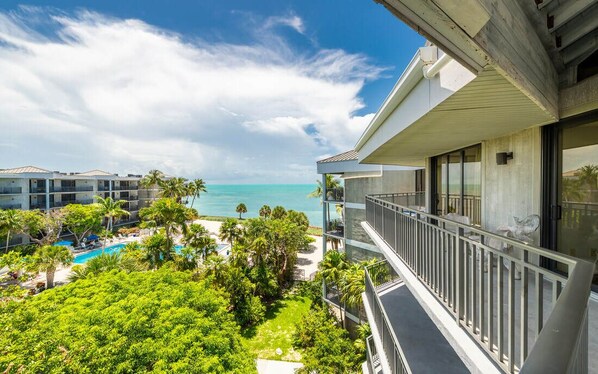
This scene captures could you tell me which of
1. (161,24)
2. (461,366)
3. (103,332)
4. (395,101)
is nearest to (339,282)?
(461,366)

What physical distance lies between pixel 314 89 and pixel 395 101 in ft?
31.0

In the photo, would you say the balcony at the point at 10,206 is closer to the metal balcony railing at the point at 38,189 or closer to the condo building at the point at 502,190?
the metal balcony railing at the point at 38,189

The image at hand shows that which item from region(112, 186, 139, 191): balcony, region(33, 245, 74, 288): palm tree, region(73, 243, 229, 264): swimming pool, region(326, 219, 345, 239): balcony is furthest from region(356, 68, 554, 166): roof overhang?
region(112, 186, 139, 191): balcony

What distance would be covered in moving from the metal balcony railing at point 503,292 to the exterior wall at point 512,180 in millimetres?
869

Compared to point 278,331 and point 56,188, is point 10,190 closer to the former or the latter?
point 56,188

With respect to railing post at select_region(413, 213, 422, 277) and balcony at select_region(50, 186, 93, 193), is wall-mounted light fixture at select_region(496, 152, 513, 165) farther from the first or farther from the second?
balcony at select_region(50, 186, 93, 193)

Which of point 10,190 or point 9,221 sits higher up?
point 10,190

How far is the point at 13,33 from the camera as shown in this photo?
10547 millimetres

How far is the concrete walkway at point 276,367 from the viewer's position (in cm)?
1183

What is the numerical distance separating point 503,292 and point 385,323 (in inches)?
113

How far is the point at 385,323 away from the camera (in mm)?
5098

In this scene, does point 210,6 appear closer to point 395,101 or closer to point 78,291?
point 395,101

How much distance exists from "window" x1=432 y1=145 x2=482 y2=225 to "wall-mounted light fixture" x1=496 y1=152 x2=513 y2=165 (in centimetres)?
92

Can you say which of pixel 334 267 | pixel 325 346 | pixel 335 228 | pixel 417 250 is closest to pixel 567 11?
pixel 417 250
